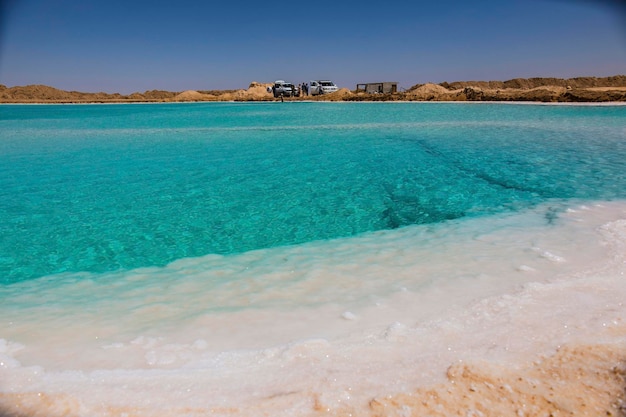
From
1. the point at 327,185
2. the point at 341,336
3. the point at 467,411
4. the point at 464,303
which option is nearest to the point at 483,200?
the point at 327,185

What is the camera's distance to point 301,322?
13.7ft

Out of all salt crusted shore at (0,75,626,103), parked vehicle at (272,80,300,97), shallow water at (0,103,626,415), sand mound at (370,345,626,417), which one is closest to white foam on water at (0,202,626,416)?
shallow water at (0,103,626,415)

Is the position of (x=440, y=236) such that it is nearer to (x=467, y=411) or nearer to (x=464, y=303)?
(x=464, y=303)

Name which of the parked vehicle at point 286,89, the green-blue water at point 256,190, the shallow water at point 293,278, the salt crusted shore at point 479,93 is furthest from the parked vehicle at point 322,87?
the shallow water at point 293,278

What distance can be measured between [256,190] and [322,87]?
271 feet

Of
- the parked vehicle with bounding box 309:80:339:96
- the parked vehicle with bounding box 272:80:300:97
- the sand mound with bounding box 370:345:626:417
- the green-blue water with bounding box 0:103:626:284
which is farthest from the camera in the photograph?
the parked vehicle with bounding box 272:80:300:97

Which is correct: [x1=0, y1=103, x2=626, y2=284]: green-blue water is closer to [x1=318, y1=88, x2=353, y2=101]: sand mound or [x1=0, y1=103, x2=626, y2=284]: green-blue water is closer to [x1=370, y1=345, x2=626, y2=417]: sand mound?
[x1=370, y1=345, x2=626, y2=417]: sand mound

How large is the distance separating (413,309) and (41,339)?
4.00 meters

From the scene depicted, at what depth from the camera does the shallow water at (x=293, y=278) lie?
3.27 meters

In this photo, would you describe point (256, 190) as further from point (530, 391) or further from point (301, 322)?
point (530, 391)

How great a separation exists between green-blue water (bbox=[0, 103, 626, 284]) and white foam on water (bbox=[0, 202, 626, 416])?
4.16ft

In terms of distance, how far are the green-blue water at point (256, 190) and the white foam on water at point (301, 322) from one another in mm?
1268

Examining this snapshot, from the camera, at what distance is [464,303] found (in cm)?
434

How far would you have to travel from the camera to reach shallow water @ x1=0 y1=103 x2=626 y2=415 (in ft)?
10.7
